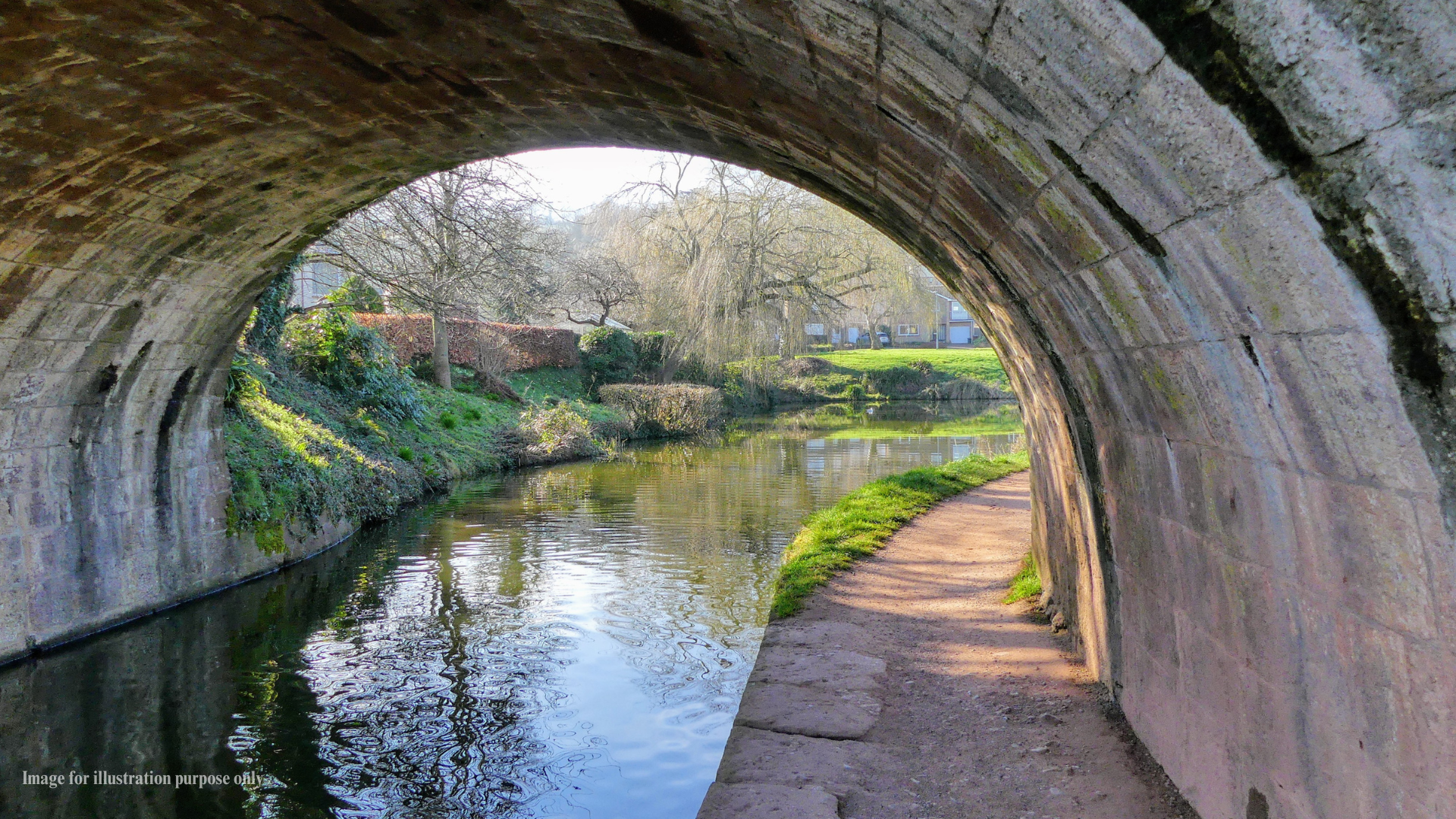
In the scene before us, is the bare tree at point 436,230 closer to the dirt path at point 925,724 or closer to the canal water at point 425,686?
the canal water at point 425,686

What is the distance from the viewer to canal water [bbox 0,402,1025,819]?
209 inches

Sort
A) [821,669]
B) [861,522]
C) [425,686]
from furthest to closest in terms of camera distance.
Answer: [861,522]
[425,686]
[821,669]

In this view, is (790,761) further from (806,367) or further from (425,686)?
(806,367)

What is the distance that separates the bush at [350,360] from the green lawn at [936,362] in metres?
26.9

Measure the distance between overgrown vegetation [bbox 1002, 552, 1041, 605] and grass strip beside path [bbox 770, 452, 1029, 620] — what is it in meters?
1.65

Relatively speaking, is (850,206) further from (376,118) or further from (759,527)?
(759,527)

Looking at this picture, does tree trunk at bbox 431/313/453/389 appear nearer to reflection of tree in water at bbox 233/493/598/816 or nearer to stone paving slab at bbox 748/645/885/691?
reflection of tree in water at bbox 233/493/598/816

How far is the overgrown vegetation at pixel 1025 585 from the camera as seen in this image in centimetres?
797

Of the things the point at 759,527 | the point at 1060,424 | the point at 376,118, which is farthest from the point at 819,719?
the point at 759,527

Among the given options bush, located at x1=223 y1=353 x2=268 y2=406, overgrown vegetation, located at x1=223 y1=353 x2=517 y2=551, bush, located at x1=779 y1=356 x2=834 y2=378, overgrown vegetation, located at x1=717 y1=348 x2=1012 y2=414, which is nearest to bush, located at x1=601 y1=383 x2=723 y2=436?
overgrown vegetation, located at x1=717 y1=348 x2=1012 y2=414

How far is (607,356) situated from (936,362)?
19587 millimetres

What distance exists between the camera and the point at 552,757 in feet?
18.6

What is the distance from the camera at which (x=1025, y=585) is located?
8164 millimetres

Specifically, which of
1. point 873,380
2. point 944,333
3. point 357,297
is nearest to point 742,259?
point 357,297
